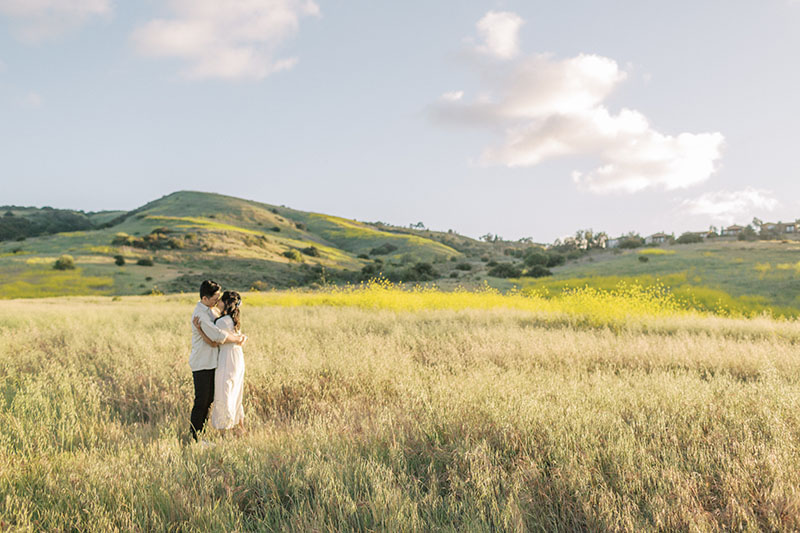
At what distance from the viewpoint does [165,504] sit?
115 inches

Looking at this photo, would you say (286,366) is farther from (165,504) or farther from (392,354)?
(165,504)

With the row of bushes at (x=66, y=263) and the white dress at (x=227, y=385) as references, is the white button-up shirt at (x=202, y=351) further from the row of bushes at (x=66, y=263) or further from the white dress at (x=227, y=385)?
the row of bushes at (x=66, y=263)

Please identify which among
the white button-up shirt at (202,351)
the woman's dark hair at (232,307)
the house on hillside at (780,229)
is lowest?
the white button-up shirt at (202,351)

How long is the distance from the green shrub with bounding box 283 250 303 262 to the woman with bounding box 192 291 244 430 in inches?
2235

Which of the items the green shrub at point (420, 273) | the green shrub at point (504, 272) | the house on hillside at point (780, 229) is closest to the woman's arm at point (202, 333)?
the green shrub at point (420, 273)

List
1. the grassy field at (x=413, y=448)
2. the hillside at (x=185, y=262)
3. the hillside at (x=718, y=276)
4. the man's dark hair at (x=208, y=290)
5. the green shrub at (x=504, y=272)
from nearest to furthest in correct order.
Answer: the grassy field at (x=413, y=448) < the man's dark hair at (x=208, y=290) < the hillside at (x=718, y=276) < the hillside at (x=185, y=262) < the green shrub at (x=504, y=272)

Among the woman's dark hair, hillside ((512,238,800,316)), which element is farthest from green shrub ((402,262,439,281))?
the woman's dark hair

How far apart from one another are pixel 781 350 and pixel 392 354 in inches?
262

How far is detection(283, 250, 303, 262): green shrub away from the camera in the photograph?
6059 cm

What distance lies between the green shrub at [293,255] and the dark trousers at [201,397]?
56798 mm

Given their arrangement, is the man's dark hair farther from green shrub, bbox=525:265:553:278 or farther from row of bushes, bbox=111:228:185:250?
row of bushes, bbox=111:228:185:250

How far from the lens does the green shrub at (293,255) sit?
6059cm

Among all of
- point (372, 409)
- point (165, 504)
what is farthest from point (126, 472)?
point (372, 409)

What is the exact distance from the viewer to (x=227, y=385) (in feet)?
15.0
